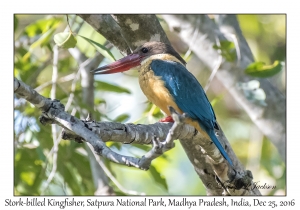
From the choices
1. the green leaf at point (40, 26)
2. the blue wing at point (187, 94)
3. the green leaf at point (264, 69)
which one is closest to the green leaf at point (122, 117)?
the blue wing at point (187, 94)

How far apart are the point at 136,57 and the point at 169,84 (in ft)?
1.77

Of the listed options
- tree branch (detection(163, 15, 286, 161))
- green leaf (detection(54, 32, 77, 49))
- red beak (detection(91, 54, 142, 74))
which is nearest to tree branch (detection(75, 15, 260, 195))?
red beak (detection(91, 54, 142, 74))

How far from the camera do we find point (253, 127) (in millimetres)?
7172

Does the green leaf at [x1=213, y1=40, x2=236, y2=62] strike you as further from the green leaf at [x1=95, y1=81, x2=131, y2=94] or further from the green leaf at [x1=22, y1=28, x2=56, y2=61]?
the green leaf at [x1=22, y1=28, x2=56, y2=61]

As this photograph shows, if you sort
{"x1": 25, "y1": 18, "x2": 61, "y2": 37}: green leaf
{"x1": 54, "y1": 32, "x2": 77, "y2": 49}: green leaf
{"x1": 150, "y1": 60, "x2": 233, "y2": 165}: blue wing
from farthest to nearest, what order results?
{"x1": 25, "y1": 18, "x2": 61, "y2": 37}: green leaf
{"x1": 150, "y1": 60, "x2": 233, "y2": 165}: blue wing
{"x1": 54, "y1": 32, "x2": 77, "y2": 49}: green leaf

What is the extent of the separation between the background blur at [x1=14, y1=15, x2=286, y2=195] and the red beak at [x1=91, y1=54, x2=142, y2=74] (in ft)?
1.52

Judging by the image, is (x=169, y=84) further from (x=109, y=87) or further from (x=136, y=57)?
(x=109, y=87)

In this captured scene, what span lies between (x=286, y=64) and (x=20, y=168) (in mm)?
2794

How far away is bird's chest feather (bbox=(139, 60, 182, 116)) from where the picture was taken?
13.5 feet

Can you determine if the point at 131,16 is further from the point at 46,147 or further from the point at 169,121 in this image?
the point at 46,147

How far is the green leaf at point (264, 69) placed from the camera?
15.8 feet

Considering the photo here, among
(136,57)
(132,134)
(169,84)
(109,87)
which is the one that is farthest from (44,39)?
(132,134)

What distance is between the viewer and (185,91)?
4215mm
